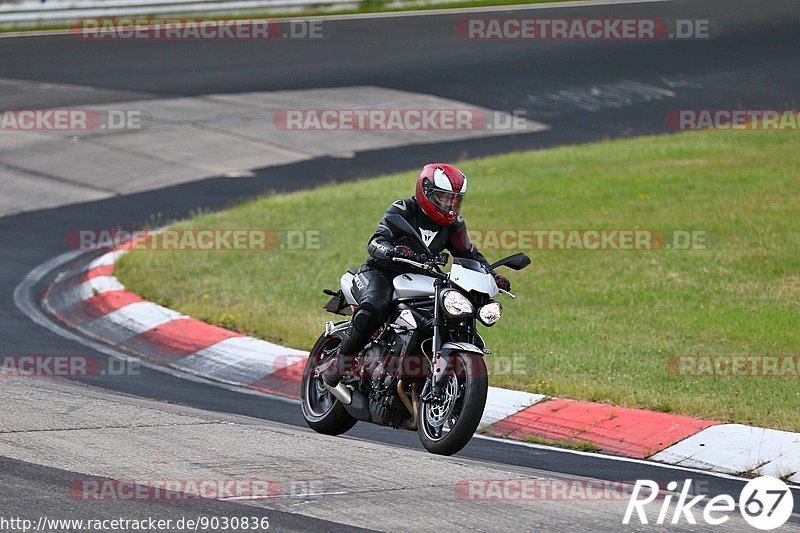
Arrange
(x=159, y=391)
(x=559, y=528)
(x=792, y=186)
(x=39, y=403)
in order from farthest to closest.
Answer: (x=792, y=186) → (x=159, y=391) → (x=39, y=403) → (x=559, y=528)

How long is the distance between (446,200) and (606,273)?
6403 millimetres

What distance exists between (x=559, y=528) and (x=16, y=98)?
2005 centimetres

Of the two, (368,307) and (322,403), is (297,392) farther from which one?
(368,307)

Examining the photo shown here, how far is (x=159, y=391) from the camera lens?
10531mm

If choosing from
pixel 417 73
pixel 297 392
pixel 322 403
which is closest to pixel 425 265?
pixel 322 403

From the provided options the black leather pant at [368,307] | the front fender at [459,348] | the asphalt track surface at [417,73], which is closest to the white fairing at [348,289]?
the black leather pant at [368,307]

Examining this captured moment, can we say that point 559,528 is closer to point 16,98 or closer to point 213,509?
point 213,509

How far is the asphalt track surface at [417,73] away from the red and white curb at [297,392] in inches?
99.0

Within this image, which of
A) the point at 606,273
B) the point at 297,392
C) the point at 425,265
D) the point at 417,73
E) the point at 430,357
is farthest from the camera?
the point at 417,73

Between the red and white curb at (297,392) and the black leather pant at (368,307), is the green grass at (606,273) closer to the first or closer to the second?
the red and white curb at (297,392)

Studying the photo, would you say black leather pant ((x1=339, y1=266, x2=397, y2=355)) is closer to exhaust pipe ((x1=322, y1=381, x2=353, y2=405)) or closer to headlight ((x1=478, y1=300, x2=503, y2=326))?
exhaust pipe ((x1=322, y1=381, x2=353, y2=405))

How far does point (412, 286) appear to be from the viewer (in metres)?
8.37

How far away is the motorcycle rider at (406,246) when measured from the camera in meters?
8.30

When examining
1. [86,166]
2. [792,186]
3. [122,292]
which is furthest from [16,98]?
[792,186]
